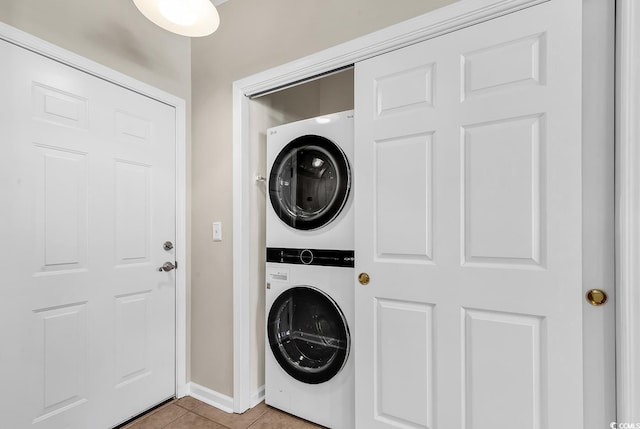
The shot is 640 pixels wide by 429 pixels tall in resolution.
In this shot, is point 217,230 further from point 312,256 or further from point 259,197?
point 312,256

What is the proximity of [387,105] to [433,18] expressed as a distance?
0.40 m

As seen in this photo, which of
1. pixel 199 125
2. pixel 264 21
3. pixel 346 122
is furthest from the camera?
pixel 199 125

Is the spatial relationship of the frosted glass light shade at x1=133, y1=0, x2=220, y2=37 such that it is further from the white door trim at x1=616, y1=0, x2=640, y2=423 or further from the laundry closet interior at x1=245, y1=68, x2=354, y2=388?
the white door trim at x1=616, y1=0, x2=640, y2=423

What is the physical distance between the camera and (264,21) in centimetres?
186

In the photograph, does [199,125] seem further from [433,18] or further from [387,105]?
[433,18]

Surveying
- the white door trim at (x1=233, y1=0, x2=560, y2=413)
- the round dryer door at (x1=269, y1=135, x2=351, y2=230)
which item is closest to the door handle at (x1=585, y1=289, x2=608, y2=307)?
the round dryer door at (x1=269, y1=135, x2=351, y2=230)

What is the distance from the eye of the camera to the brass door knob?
1079 millimetres

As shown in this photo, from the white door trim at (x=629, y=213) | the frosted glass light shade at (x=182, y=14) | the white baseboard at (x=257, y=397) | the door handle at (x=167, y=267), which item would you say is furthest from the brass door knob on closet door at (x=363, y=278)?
the frosted glass light shade at (x=182, y=14)

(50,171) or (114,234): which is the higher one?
(50,171)

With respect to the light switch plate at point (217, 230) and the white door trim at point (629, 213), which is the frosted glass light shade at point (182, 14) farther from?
the white door trim at point (629, 213)

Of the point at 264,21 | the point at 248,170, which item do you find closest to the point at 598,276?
the point at 248,170

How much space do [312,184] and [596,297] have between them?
133cm

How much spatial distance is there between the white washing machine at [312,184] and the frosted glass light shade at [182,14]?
2.13ft

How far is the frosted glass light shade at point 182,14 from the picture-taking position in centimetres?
137
